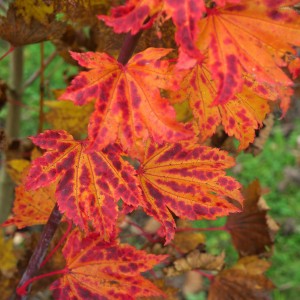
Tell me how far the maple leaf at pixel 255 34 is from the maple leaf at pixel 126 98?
81 millimetres

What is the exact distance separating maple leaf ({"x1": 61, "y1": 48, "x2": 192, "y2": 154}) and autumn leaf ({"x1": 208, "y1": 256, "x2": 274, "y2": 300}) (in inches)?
23.9

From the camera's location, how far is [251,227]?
121cm

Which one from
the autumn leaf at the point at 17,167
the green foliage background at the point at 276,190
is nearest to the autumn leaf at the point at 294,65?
the autumn leaf at the point at 17,167

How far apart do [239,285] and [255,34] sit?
27.0 inches

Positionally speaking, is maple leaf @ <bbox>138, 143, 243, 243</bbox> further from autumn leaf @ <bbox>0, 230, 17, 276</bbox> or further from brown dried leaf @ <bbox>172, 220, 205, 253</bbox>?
autumn leaf @ <bbox>0, 230, 17, 276</bbox>

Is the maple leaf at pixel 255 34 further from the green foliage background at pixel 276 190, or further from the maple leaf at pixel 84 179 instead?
the green foliage background at pixel 276 190

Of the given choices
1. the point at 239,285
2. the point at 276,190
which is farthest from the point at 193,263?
the point at 276,190

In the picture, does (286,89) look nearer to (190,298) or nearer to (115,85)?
(115,85)

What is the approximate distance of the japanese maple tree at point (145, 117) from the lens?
0.67 m

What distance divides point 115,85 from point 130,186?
0.15 m

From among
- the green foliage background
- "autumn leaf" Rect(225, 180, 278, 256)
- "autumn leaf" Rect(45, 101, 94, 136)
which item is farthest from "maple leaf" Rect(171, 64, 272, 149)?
the green foliage background

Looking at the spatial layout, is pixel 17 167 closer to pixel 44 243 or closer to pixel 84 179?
pixel 44 243

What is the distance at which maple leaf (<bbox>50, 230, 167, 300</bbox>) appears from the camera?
2.92 feet

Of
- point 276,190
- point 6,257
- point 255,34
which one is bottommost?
point 276,190
